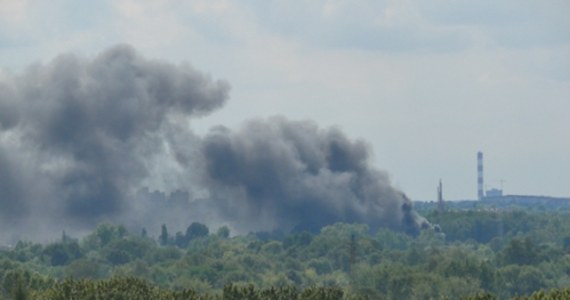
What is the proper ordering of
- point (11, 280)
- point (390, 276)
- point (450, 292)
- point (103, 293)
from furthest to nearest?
point (390, 276)
point (450, 292)
point (11, 280)
point (103, 293)

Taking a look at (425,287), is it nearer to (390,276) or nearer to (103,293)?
(390,276)

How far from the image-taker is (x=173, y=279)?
627 feet

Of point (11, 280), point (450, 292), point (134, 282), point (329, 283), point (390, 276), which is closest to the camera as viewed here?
point (134, 282)

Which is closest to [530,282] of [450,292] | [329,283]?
[329,283]

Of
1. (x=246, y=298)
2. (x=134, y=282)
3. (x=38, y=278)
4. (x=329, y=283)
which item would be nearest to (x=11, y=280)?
(x=38, y=278)

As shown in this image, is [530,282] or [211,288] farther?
[530,282]

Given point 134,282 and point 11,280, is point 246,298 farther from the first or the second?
point 11,280

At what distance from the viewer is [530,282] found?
199 metres

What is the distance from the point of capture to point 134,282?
110 m

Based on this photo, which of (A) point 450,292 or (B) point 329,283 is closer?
(A) point 450,292

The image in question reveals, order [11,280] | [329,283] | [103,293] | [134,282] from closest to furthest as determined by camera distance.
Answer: [103,293] < [134,282] < [11,280] < [329,283]

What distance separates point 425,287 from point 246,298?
6683 cm

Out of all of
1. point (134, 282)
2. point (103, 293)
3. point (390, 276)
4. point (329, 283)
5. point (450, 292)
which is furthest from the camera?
point (329, 283)

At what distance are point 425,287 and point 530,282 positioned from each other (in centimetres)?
3436
